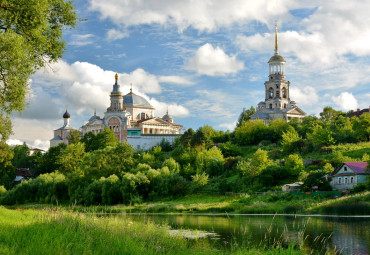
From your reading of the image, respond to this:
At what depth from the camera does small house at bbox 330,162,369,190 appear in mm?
35125

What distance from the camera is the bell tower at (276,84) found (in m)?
88.7

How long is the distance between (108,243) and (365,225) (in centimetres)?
1623

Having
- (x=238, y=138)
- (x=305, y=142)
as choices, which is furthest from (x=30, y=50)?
(x=238, y=138)

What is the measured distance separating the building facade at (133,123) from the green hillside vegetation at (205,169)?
11.9 m

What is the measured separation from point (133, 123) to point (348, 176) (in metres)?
54.7

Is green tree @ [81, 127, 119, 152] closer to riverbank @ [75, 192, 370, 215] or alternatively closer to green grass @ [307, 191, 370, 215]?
riverbank @ [75, 192, 370, 215]

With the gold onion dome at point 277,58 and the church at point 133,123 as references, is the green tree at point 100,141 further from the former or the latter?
the gold onion dome at point 277,58

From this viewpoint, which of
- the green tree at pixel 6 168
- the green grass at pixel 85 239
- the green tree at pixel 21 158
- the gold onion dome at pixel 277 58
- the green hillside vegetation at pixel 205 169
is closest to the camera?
the green grass at pixel 85 239

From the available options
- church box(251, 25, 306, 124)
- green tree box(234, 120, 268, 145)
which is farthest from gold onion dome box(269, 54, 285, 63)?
green tree box(234, 120, 268, 145)

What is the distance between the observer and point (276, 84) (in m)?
89.6

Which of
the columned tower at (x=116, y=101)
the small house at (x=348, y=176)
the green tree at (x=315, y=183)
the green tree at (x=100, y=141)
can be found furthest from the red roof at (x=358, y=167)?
the columned tower at (x=116, y=101)

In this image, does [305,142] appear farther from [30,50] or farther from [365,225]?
[30,50]

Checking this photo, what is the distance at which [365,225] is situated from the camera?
73.3ft

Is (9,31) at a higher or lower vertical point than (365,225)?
higher
